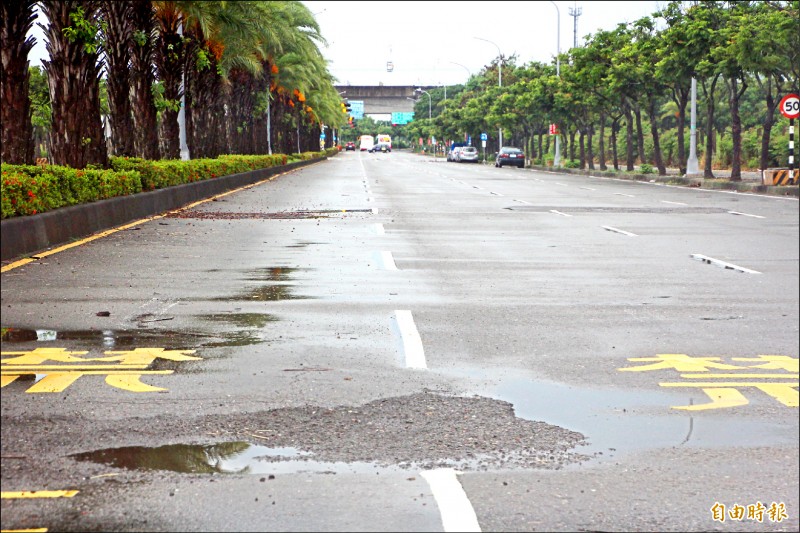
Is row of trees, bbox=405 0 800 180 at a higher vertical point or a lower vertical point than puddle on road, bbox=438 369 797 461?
higher

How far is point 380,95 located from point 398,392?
491 feet

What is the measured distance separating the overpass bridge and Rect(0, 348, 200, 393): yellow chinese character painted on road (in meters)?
144

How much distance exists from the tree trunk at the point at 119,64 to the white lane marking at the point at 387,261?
49.1 ft

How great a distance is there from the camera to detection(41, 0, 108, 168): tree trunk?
23.6 metres

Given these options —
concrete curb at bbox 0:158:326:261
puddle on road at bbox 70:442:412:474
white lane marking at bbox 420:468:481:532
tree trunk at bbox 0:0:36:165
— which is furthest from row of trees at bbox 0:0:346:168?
white lane marking at bbox 420:468:481:532

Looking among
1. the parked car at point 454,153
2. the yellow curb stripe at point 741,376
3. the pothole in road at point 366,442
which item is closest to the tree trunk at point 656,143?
the yellow curb stripe at point 741,376

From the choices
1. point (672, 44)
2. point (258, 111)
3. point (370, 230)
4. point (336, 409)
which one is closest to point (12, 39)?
point (370, 230)

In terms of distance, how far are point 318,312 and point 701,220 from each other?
14339mm

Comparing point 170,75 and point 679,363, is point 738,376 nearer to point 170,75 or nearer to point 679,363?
point 679,363

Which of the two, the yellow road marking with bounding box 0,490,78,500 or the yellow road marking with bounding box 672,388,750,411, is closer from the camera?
the yellow road marking with bounding box 0,490,78,500

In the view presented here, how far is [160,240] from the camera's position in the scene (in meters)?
17.8

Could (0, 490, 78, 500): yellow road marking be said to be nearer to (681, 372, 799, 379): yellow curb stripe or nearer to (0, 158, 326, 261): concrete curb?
(681, 372, 799, 379): yellow curb stripe

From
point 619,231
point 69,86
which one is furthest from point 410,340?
point 69,86

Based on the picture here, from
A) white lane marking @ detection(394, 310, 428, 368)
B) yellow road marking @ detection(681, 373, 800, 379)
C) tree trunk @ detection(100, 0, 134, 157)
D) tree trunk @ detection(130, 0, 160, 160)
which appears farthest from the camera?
tree trunk @ detection(130, 0, 160, 160)
